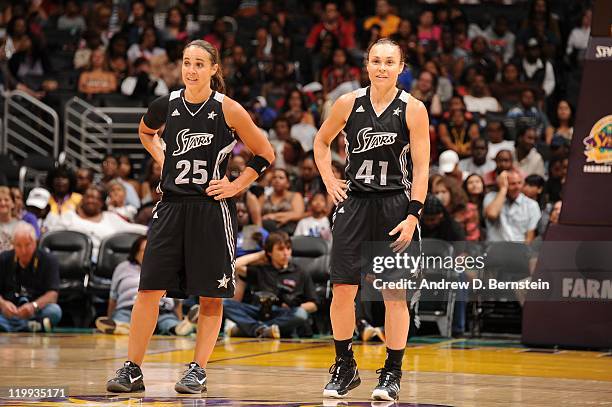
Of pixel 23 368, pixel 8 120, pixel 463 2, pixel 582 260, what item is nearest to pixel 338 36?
pixel 463 2

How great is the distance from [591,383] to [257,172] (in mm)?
2830

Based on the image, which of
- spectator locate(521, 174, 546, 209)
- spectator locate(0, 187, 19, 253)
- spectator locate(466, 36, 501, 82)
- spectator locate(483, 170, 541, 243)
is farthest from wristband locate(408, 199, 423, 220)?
spectator locate(466, 36, 501, 82)

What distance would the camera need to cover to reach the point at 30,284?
12.5 meters

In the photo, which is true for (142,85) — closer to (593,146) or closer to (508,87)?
(508,87)

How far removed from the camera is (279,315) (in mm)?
11992

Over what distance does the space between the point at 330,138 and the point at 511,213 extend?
6.15 meters

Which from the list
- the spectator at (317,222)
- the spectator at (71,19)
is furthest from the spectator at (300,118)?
the spectator at (71,19)

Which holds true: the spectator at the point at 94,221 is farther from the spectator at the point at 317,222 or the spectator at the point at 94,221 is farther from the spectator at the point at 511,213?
the spectator at the point at 511,213

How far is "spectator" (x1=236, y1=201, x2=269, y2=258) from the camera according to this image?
12.8m

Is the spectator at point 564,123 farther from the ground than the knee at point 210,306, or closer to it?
farther from the ground

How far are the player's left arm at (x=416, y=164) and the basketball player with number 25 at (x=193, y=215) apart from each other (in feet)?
3.44

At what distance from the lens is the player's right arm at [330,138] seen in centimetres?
697

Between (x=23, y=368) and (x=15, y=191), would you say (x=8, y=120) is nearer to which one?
(x=15, y=191)

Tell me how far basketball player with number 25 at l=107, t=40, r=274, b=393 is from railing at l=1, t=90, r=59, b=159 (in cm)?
983
